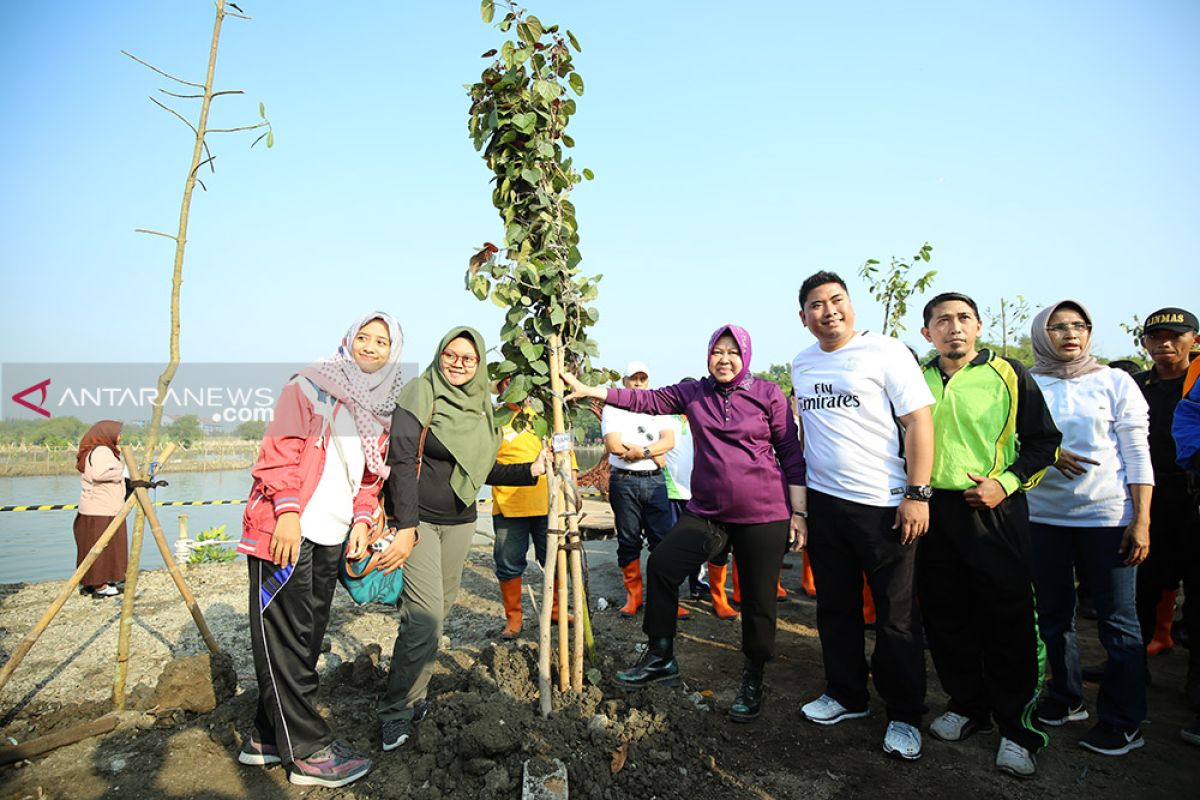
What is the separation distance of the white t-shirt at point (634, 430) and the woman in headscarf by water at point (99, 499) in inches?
195


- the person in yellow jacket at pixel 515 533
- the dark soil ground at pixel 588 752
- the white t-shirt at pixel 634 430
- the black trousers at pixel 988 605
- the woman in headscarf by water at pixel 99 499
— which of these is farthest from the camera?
the woman in headscarf by water at pixel 99 499

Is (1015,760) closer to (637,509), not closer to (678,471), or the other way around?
(637,509)

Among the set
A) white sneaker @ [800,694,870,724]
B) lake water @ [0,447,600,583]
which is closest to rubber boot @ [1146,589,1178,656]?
white sneaker @ [800,694,870,724]

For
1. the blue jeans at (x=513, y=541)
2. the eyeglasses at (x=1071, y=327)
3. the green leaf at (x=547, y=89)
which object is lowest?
the blue jeans at (x=513, y=541)

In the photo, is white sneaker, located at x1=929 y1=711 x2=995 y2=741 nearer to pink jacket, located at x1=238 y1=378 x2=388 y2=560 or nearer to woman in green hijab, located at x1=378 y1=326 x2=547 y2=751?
woman in green hijab, located at x1=378 y1=326 x2=547 y2=751

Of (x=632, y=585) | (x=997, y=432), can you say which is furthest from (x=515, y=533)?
(x=997, y=432)

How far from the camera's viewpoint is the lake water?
9.34 meters

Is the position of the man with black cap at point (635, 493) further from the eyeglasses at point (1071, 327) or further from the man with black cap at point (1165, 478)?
the man with black cap at point (1165, 478)

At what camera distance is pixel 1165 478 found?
3.70 meters

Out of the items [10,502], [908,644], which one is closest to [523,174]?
[908,644]

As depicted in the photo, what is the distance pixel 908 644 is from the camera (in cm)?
284

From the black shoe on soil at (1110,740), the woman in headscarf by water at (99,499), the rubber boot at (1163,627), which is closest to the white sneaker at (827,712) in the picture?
the black shoe on soil at (1110,740)

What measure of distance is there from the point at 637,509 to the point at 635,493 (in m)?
0.16

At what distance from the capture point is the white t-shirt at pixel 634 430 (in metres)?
4.94
